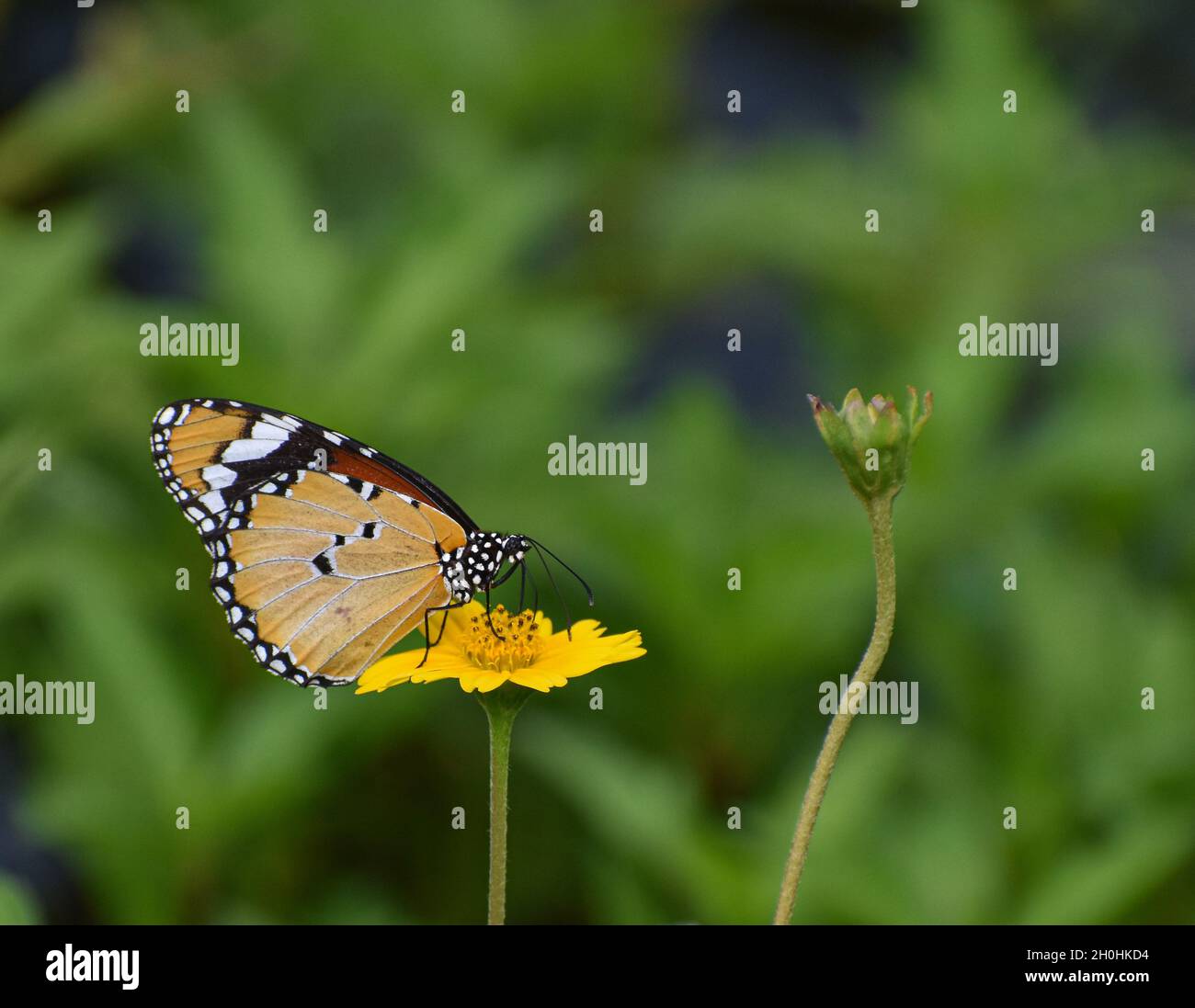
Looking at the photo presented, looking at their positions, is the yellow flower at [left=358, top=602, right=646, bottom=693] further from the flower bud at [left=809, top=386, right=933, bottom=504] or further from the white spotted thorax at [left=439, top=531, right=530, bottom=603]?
the flower bud at [left=809, top=386, right=933, bottom=504]

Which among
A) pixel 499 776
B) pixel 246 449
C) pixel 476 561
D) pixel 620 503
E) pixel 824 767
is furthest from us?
pixel 620 503

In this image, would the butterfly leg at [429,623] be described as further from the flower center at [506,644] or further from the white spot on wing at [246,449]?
the white spot on wing at [246,449]

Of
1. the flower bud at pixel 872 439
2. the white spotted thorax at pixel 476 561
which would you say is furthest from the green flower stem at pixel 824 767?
the white spotted thorax at pixel 476 561

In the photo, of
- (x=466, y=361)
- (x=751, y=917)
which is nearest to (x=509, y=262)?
(x=466, y=361)

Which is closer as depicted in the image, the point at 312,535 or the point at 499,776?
the point at 499,776

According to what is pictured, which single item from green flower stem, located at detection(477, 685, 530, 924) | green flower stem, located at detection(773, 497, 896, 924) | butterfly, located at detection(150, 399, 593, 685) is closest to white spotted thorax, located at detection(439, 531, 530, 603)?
butterfly, located at detection(150, 399, 593, 685)

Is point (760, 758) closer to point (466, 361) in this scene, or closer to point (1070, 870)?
point (1070, 870)

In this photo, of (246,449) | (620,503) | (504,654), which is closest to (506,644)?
(504,654)

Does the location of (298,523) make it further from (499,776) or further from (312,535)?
(499,776)
